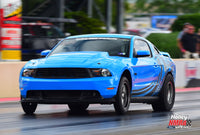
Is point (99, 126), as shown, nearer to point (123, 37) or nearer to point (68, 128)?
point (68, 128)

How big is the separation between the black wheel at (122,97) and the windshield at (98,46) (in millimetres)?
716

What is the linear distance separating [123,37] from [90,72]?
1.80m

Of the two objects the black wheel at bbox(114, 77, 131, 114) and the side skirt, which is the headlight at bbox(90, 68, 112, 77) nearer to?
the black wheel at bbox(114, 77, 131, 114)

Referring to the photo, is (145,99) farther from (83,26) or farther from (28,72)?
(83,26)

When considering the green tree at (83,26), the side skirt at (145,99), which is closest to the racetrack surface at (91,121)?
the side skirt at (145,99)

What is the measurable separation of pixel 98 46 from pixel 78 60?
3.20 feet

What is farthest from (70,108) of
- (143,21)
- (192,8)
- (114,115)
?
(192,8)

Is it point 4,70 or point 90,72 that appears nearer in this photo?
point 90,72

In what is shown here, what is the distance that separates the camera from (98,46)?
35.8 ft

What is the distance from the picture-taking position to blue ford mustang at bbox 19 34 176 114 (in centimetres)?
977

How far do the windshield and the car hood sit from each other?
33 centimetres

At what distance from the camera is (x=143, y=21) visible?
74.4 meters

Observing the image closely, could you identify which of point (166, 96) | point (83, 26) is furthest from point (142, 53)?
point (83, 26)

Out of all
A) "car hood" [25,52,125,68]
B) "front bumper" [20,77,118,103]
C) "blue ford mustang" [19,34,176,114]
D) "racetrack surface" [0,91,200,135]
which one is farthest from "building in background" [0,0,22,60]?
"front bumper" [20,77,118,103]
